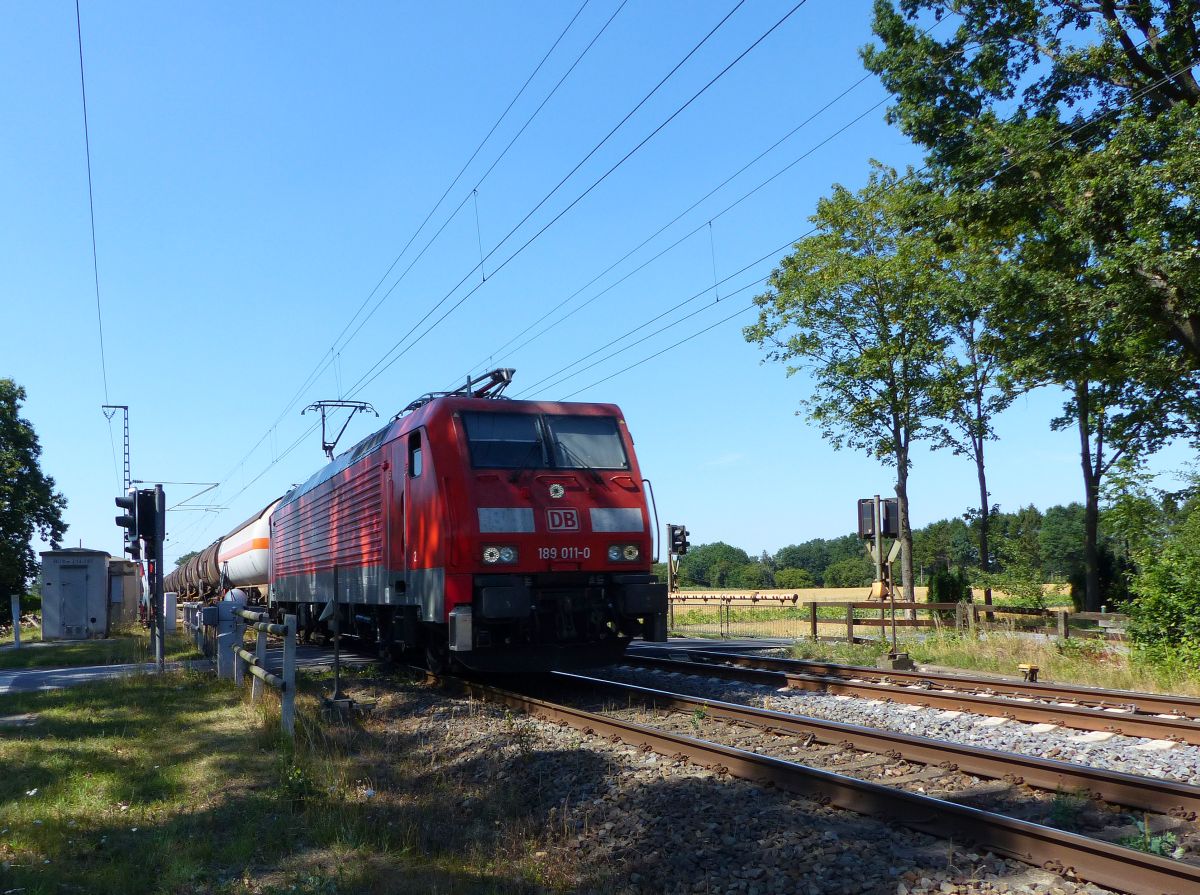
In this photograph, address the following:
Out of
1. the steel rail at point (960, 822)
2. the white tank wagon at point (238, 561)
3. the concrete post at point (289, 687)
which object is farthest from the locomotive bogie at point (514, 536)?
the white tank wagon at point (238, 561)

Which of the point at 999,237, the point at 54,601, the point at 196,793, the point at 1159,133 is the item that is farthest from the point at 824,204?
the point at 196,793

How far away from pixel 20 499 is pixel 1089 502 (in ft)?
157

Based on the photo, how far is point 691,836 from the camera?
18.5 ft

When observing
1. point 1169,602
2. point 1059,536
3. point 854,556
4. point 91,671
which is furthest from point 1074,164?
point 854,556

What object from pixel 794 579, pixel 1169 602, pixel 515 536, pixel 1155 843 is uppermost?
pixel 515 536

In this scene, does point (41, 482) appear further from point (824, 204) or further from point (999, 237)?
point (999, 237)

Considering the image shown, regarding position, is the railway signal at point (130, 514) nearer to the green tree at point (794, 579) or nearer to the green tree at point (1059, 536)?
the green tree at point (1059, 536)

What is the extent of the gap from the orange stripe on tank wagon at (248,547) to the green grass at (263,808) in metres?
16.8

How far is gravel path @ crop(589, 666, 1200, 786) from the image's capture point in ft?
23.7

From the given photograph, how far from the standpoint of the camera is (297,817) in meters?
6.03

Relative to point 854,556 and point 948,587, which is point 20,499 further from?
point 854,556

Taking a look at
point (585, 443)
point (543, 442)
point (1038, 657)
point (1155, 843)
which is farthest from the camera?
point (1038, 657)

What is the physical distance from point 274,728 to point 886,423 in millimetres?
25469

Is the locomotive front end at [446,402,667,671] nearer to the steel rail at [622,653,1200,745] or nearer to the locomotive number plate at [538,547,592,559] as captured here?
the locomotive number plate at [538,547,592,559]
